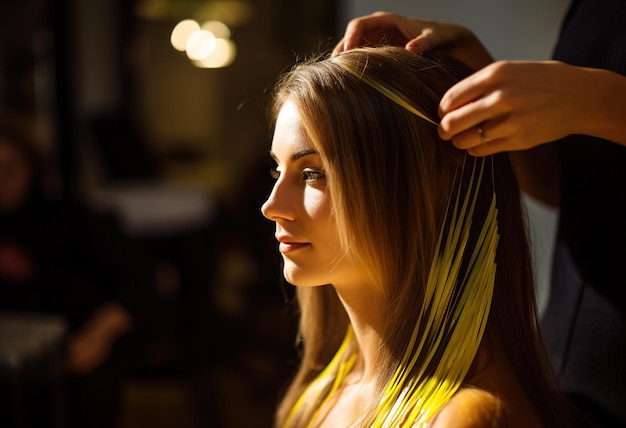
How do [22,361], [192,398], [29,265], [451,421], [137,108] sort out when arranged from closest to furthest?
[451,421]
[22,361]
[29,265]
[192,398]
[137,108]

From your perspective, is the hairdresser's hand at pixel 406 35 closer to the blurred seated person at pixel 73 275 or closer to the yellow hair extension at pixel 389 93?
the yellow hair extension at pixel 389 93

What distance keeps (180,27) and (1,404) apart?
398 centimetres

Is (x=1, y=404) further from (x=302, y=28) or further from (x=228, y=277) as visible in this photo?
(x=302, y=28)

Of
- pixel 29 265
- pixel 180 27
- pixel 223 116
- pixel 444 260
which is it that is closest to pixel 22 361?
pixel 29 265

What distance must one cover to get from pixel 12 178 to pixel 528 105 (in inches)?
70.3

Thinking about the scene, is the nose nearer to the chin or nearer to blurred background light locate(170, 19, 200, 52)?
the chin

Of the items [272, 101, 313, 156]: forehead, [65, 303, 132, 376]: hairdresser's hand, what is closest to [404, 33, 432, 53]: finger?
[272, 101, 313, 156]: forehead

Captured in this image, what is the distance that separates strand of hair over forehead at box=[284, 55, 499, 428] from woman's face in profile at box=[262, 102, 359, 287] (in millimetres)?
106

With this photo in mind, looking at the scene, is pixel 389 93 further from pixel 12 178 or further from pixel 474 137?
pixel 12 178

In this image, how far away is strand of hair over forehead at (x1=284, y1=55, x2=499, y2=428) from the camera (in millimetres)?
836

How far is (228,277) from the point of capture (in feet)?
14.3

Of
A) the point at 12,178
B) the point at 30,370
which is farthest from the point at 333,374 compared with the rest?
the point at 12,178

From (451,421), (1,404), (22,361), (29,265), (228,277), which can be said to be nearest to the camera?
(451,421)

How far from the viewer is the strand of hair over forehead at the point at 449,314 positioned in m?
0.84
